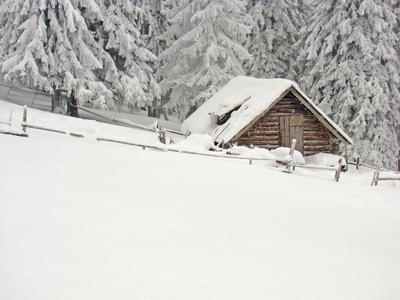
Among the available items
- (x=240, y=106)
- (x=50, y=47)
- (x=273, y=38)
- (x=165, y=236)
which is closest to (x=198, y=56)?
(x=240, y=106)

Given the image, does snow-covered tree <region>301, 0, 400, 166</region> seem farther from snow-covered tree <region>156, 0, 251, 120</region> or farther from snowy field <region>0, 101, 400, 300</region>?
snowy field <region>0, 101, 400, 300</region>

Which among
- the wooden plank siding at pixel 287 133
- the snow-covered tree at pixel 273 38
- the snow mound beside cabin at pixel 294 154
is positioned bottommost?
the snow mound beside cabin at pixel 294 154

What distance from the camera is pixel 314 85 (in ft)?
75.2

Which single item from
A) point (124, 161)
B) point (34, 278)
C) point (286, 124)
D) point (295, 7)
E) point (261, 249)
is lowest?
point (261, 249)

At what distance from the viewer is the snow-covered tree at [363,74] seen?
803 inches

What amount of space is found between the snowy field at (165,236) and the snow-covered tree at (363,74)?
44.9 feet

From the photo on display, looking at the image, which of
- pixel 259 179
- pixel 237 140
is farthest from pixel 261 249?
pixel 237 140

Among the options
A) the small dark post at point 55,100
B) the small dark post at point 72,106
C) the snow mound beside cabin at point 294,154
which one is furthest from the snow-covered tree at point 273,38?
the small dark post at point 55,100

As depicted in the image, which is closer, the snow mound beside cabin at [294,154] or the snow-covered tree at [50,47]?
the snow mound beside cabin at [294,154]

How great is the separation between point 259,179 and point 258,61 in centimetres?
1920

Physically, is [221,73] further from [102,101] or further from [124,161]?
Answer: [124,161]

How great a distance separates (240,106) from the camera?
17891 millimetres

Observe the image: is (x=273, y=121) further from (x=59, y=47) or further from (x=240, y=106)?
(x=59, y=47)

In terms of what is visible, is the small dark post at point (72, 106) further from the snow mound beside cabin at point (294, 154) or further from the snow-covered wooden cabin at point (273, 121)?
the snow mound beside cabin at point (294, 154)
